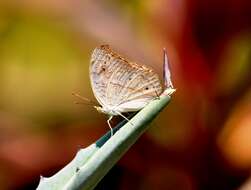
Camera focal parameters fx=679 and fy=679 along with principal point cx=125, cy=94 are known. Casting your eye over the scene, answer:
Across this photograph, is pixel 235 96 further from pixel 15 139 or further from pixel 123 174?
pixel 15 139

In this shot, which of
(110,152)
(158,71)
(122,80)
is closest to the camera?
(110,152)

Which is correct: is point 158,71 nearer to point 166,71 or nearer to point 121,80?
point 121,80

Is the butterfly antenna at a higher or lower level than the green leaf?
higher

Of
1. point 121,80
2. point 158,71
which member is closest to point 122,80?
point 121,80

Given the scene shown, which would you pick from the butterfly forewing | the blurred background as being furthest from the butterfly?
the blurred background

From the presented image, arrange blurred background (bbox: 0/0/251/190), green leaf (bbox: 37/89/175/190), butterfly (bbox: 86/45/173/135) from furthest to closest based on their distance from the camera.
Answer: blurred background (bbox: 0/0/251/190), butterfly (bbox: 86/45/173/135), green leaf (bbox: 37/89/175/190)

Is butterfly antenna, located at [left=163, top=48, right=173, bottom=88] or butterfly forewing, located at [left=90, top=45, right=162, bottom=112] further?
butterfly forewing, located at [left=90, top=45, right=162, bottom=112]

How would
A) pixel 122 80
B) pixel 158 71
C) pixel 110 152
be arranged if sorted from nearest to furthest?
pixel 110 152, pixel 122 80, pixel 158 71

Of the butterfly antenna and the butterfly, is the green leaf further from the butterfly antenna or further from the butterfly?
the butterfly

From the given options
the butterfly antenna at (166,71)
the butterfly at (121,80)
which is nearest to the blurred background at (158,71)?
the butterfly at (121,80)

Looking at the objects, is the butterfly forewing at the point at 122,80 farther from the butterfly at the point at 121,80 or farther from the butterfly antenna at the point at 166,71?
the butterfly antenna at the point at 166,71
